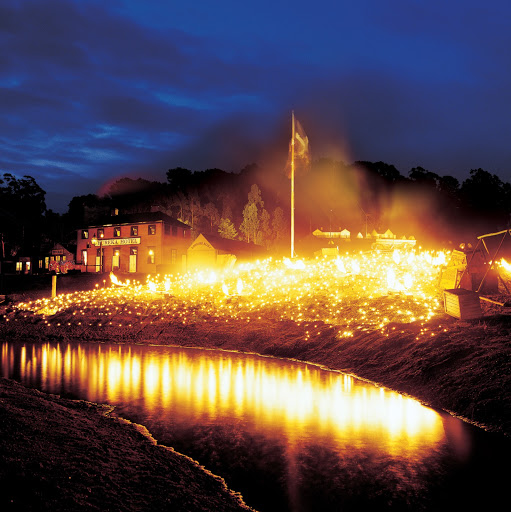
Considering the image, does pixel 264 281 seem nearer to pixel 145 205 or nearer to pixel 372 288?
pixel 372 288

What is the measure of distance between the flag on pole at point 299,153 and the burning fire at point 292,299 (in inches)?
288

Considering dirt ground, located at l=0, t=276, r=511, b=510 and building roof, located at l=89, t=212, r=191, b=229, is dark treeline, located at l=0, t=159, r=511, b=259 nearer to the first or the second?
building roof, located at l=89, t=212, r=191, b=229

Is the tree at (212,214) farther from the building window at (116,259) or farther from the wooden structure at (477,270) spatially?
the wooden structure at (477,270)

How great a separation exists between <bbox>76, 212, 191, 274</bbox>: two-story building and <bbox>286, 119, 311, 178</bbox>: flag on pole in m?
24.3

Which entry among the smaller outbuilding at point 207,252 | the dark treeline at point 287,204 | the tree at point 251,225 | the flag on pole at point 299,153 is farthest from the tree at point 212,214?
the flag on pole at point 299,153

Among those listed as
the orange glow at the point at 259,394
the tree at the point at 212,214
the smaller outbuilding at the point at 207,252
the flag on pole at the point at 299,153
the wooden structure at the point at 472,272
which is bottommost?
the orange glow at the point at 259,394

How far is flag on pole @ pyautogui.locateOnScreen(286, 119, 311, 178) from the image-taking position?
3444 centimetres

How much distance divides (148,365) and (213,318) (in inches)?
289

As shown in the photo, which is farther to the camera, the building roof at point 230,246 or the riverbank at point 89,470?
the building roof at point 230,246

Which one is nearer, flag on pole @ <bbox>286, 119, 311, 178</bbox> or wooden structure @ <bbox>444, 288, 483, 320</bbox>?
wooden structure @ <bbox>444, 288, 483, 320</bbox>

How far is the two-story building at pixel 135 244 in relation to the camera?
5753 cm

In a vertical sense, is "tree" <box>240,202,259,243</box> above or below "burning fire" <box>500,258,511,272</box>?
above

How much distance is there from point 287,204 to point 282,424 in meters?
122

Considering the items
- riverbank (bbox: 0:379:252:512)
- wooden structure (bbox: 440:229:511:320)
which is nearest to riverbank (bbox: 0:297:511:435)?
wooden structure (bbox: 440:229:511:320)
